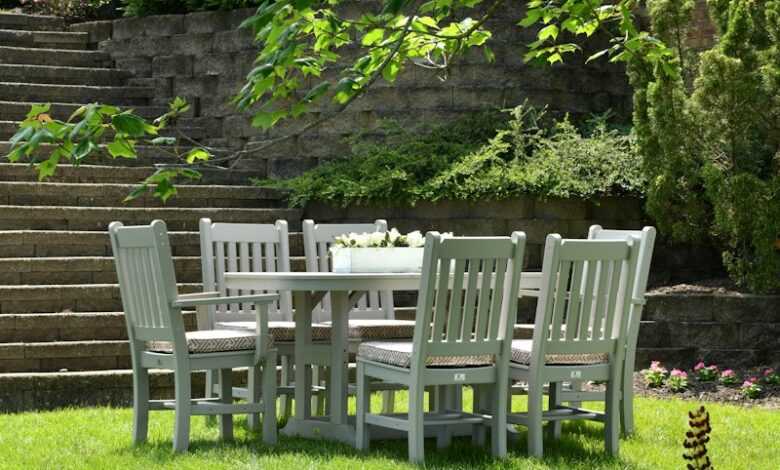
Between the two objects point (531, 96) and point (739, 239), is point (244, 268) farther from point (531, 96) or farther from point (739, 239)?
point (531, 96)

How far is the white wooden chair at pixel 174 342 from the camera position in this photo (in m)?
6.28

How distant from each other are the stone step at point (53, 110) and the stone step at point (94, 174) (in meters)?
0.83

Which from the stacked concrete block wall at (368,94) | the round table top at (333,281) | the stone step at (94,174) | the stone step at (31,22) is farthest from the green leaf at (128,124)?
the stone step at (31,22)

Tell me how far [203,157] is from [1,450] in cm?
189

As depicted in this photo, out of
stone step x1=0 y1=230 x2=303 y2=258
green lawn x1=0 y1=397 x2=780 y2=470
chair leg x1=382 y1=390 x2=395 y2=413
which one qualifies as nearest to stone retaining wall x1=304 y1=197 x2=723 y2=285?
stone step x1=0 y1=230 x2=303 y2=258

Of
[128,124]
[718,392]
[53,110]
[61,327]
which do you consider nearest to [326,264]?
[61,327]

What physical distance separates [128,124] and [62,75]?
792 centimetres

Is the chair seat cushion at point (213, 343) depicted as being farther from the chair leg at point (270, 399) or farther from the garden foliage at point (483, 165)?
the garden foliage at point (483, 165)

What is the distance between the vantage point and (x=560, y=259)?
6125 mm

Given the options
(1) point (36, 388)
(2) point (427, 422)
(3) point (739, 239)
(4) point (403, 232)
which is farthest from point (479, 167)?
(2) point (427, 422)

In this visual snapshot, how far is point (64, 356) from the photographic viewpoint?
8617mm

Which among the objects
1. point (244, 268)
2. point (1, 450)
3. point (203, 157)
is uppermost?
point (203, 157)

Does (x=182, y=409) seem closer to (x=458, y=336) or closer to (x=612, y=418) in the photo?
(x=458, y=336)

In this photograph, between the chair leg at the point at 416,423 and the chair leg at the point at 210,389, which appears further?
the chair leg at the point at 210,389
